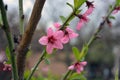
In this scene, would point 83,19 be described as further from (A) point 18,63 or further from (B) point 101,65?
(B) point 101,65

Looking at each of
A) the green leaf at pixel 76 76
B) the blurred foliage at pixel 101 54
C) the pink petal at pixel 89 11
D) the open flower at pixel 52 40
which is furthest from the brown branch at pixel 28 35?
the blurred foliage at pixel 101 54

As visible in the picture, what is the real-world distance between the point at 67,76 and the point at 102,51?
27664 mm

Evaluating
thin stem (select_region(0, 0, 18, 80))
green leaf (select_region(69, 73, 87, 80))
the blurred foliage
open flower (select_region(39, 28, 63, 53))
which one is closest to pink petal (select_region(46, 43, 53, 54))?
open flower (select_region(39, 28, 63, 53))

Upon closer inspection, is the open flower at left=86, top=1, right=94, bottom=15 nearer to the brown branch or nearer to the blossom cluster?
the blossom cluster

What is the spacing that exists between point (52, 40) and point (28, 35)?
0.08 meters

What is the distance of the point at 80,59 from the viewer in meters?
1.08

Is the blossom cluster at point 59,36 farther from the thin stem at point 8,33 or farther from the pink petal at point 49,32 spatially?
the thin stem at point 8,33

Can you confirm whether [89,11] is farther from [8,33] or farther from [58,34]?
[8,33]

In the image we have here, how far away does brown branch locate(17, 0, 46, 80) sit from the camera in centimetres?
81

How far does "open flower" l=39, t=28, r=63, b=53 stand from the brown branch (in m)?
0.05

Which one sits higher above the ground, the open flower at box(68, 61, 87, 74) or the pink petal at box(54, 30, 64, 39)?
the pink petal at box(54, 30, 64, 39)

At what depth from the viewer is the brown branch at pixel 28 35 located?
0.81 meters

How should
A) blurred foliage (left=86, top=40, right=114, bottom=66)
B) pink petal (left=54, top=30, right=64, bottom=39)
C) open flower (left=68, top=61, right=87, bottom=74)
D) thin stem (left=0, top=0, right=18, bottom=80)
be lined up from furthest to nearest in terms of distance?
blurred foliage (left=86, top=40, right=114, bottom=66) < open flower (left=68, top=61, right=87, bottom=74) < pink petal (left=54, top=30, right=64, bottom=39) < thin stem (left=0, top=0, right=18, bottom=80)

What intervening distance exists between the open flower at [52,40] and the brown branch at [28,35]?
5cm
